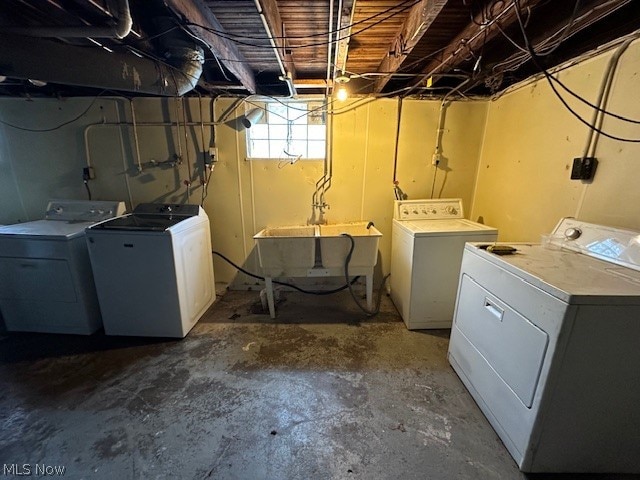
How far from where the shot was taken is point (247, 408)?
1621 mm

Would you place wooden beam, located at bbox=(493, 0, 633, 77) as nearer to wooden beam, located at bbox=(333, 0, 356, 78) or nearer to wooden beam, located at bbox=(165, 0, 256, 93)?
wooden beam, located at bbox=(333, 0, 356, 78)

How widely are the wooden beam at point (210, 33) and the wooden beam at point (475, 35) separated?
1.48 meters

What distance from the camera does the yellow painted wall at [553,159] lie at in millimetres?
1484

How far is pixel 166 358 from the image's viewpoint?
2.05m

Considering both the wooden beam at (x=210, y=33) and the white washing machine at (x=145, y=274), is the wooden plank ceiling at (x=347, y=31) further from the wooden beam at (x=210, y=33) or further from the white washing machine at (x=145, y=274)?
the white washing machine at (x=145, y=274)

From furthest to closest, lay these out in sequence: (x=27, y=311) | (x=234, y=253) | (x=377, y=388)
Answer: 1. (x=234, y=253)
2. (x=27, y=311)
3. (x=377, y=388)

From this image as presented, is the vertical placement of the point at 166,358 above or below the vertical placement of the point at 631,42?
below

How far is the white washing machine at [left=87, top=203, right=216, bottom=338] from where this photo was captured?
6.73 ft

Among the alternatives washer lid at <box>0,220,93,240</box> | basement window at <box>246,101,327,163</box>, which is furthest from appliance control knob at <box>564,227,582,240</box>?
washer lid at <box>0,220,93,240</box>

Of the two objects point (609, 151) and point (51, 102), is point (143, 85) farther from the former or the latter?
point (609, 151)

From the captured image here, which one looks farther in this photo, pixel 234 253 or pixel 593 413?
pixel 234 253

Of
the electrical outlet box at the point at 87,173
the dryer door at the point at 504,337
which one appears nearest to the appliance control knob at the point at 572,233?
the dryer door at the point at 504,337

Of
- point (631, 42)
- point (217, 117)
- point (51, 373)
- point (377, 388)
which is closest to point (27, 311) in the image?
point (51, 373)

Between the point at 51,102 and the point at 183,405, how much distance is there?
3214 mm
